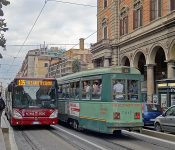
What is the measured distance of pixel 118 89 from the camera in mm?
15500

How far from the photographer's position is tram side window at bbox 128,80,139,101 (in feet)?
51.4

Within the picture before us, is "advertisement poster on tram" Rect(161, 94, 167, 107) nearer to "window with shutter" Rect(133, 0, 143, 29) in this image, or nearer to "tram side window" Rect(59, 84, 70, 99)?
"tram side window" Rect(59, 84, 70, 99)

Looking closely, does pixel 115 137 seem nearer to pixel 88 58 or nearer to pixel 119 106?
pixel 119 106

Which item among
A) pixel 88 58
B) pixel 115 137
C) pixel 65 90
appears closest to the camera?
pixel 115 137

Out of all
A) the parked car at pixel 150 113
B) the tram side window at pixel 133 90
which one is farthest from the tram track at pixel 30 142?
the parked car at pixel 150 113

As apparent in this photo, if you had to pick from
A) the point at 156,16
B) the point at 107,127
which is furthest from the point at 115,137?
the point at 156,16

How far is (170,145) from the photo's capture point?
43.9 feet

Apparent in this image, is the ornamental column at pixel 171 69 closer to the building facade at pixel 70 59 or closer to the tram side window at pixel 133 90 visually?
the tram side window at pixel 133 90

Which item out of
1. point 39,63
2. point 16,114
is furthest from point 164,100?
point 39,63

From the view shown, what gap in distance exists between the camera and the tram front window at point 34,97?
733 inches

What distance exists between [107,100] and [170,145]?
3.12 metres

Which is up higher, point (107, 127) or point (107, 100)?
point (107, 100)

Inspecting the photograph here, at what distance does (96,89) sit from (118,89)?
3.54 ft

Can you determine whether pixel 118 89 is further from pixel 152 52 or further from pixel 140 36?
pixel 140 36
